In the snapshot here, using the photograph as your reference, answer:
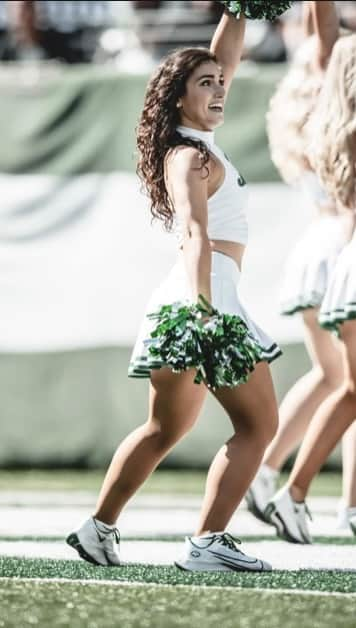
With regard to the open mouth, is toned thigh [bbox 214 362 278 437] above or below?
below

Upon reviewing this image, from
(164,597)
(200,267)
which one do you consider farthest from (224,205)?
(164,597)

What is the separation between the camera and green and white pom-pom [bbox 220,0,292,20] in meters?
5.41

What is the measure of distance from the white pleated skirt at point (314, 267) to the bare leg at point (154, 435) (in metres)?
1.59

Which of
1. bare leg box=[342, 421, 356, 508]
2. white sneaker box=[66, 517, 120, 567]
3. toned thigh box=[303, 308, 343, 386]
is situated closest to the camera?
white sneaker box=[66, 517, 120, 567]

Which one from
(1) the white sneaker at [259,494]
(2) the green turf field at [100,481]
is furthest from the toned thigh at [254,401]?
(2) the green turf field at [100,481]

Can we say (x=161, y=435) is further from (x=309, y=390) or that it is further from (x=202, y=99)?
(x=309, y=390)

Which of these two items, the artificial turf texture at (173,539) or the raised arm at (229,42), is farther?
the artificial turf texture at (173,539)

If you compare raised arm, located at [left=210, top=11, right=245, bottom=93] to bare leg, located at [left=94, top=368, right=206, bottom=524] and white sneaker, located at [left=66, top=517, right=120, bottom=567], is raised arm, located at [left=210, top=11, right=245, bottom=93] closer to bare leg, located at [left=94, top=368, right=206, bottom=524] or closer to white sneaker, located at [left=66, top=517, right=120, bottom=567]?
bare leg, located at [left=94, top=368, right=206, bottom=524]

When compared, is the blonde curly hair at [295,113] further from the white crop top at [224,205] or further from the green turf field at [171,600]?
the green turf field at [171,600]

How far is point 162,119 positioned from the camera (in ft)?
16.8

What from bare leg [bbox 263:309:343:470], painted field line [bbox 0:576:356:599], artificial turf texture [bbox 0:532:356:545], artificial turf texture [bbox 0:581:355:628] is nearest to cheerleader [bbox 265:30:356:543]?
artificial turf texture [bbox 0:532:356:545]

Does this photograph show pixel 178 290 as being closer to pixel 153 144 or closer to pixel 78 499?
pixel 153 144

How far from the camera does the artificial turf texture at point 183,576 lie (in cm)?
471

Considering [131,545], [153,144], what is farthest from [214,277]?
[131,545]
